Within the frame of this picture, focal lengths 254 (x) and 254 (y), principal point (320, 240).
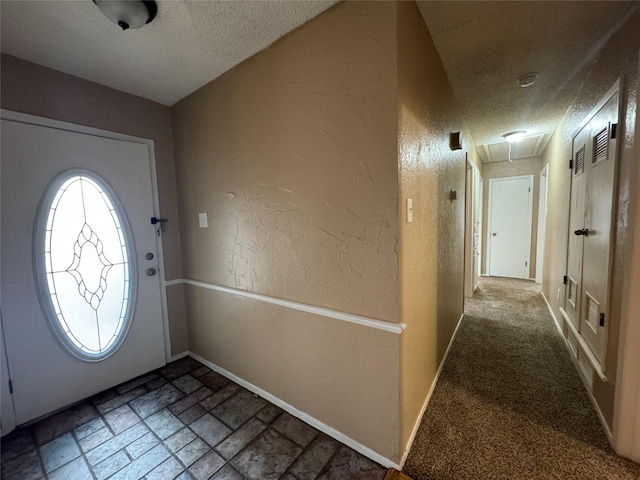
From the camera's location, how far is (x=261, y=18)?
1372 millimetres

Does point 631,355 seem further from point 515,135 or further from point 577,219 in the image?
point 515,135

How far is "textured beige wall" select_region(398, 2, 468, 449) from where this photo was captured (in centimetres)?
125

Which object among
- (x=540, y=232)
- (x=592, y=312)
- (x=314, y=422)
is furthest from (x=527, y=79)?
(x=540, y=232)

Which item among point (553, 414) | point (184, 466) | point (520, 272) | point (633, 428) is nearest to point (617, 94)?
point (633, 428)

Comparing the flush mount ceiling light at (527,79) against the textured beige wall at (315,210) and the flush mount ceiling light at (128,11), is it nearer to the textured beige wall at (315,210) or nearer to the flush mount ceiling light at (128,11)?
the textured beige wall at (315,210)

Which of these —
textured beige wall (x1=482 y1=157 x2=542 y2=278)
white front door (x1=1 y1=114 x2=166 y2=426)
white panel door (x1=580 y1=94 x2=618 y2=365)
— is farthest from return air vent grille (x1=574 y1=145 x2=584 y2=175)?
white front door (x1=1 y1=114 x2=166 y2=426)

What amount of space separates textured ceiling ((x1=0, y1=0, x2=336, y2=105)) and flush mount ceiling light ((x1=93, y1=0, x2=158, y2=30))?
0.06 metres

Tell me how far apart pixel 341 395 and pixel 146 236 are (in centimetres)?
205

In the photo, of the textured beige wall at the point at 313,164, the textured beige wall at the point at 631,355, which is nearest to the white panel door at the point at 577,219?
the textured beige wall at the point at 631,355

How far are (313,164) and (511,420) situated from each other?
1989 millimetres

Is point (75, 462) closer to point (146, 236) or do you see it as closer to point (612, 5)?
point (146, 236)

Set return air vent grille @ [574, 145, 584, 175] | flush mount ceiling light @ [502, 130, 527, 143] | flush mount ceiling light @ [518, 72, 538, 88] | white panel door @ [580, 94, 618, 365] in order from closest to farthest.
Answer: white panel door @ [580, 94, 618, 365] → flush mount ceiling light @ [518, 72, 538, 88] → return air vent grille @ [574, 145, 584, 175] → flush mount ceiling light @ [502, 130, 527, 143]

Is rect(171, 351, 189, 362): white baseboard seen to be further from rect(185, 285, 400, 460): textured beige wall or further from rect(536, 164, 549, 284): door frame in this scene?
rect(536, 164, 549, 284): door frame

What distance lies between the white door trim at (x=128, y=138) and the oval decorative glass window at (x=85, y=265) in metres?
0.25
